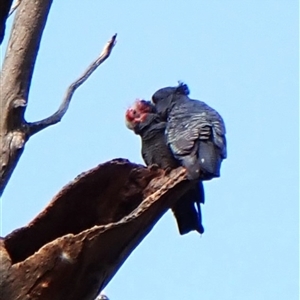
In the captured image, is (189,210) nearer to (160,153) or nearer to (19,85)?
(160,153)

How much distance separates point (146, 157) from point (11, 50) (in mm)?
1182

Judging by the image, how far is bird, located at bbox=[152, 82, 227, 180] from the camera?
2.88 meters

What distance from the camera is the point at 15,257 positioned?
88.4 inches

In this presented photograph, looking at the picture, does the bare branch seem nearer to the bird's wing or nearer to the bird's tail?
the bird's wing

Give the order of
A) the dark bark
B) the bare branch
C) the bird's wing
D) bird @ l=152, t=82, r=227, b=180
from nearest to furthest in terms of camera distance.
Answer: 1. the dark bark
2. the bare branch
3. bird @ l=152, t=82, r=227, b=180
4. the bird's wing

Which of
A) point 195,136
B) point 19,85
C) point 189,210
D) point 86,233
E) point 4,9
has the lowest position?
point 86,233

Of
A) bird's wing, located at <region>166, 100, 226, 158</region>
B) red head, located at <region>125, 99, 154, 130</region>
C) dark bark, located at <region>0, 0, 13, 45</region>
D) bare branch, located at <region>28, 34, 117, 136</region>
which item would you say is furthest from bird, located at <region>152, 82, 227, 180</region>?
dark bark, located at <region>0, 0, 13, 45</region>

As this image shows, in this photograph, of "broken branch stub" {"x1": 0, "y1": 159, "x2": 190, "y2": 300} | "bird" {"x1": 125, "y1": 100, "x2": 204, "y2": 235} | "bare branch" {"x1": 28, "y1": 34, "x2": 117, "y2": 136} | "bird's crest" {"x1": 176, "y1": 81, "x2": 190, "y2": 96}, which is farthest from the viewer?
"bird's crest" {"x1": 176, "y1": 81, "x2": 190, "y2": 96}

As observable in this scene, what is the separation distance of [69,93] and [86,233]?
81 centimetres

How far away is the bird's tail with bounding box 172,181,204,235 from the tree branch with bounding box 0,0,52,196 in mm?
1074

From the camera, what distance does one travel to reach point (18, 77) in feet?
8.04

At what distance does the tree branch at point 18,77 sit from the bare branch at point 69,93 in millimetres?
64

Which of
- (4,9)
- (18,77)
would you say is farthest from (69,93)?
(4,9)

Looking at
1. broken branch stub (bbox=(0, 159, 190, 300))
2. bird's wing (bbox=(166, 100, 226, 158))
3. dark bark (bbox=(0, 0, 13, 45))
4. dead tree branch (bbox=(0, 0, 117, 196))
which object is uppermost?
bird's wing (bbox=(166, 100, 226, 158))
